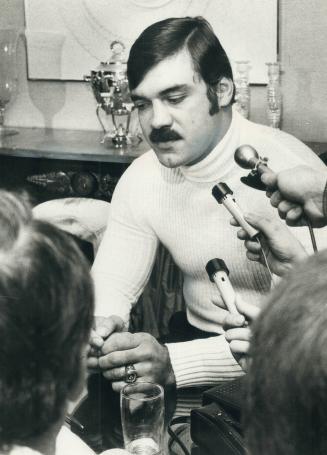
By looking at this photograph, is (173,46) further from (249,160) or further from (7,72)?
(7,72)

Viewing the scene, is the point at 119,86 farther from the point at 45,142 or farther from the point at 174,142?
the point at 174,142

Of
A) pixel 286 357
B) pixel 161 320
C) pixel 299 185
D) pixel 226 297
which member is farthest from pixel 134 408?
pixel 161 320

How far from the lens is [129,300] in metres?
1.82

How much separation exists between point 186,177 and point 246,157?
0.75 m

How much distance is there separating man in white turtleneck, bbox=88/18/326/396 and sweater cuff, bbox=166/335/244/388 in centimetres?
29

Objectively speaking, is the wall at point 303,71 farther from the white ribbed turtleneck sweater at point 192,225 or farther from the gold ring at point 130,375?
the gold ring at point 130,375

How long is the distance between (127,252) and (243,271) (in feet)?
0.98

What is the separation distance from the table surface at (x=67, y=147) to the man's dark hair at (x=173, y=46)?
28.1 inches

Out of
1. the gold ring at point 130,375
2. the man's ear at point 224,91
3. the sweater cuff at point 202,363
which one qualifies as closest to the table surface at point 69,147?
the man's ear at point 224,91

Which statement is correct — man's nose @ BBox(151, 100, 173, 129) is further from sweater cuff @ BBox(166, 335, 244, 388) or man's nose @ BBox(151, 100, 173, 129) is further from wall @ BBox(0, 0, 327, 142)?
wall @ BBox(0, 0, 327, 142)

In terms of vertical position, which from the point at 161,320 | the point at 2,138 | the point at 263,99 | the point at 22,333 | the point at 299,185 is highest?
the point at 22,333

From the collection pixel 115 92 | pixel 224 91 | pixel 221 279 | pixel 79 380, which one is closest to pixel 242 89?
pixel 115 92

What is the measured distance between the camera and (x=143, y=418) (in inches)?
42.2

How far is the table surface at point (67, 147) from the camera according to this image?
Result: 2.56m
